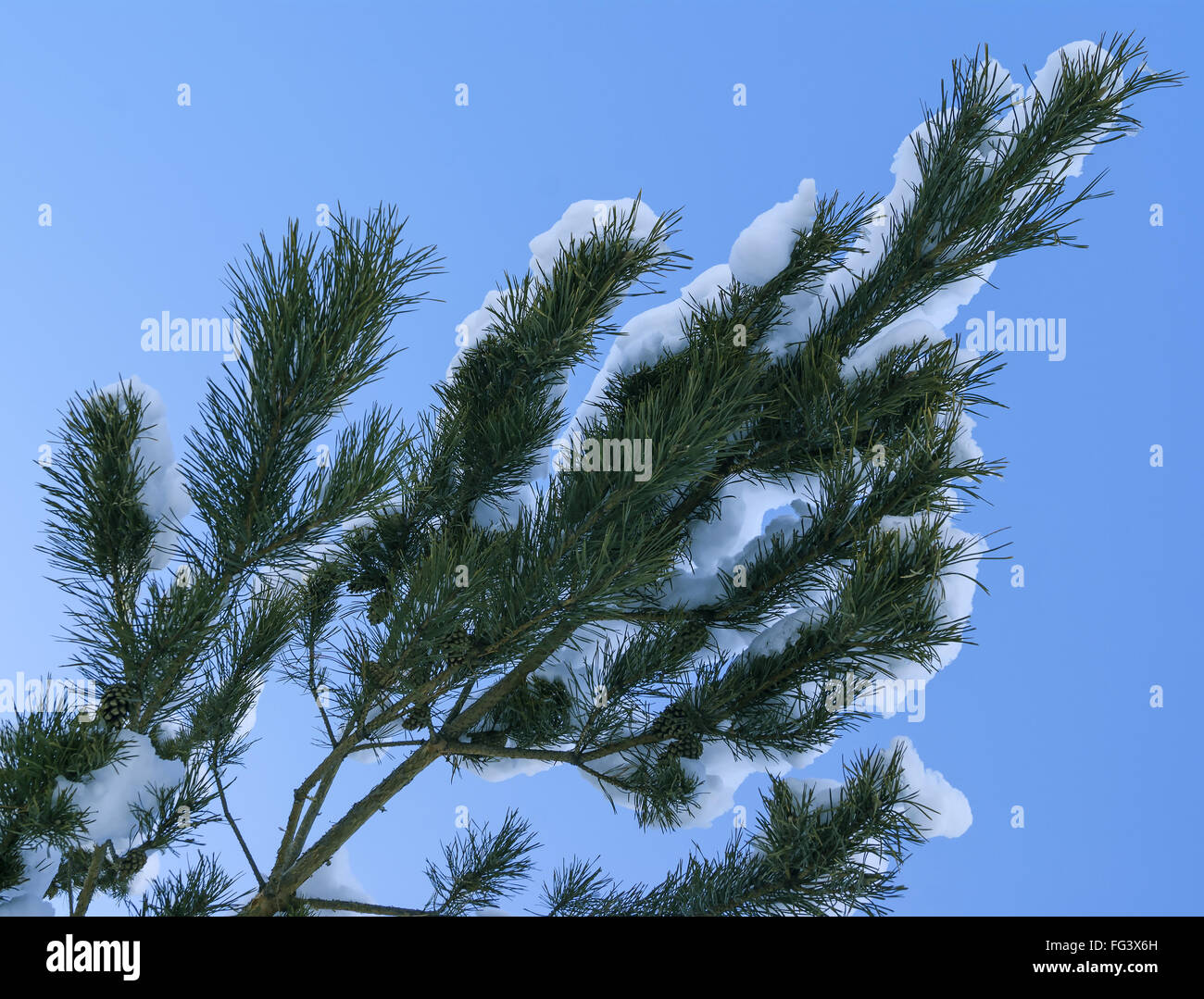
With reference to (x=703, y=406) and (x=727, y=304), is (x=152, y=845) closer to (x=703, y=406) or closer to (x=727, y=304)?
(x=703, y=406)

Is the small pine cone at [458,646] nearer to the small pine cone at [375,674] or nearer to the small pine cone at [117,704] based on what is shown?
the small pine cone at [375,674]

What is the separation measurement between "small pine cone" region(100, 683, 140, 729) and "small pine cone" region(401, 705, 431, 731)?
18.2 inches

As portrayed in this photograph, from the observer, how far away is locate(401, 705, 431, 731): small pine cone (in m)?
1.39

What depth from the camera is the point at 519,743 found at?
147cm

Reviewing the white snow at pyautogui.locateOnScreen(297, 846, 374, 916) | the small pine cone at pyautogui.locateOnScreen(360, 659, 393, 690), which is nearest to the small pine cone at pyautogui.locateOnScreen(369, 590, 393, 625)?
the small pine cone at pyautogui.locateOnScreen(360, 659, 393, 690)

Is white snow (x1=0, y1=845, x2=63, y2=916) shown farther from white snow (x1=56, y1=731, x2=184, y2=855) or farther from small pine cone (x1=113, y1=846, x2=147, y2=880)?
small pine cone (x1=113, y1=846, x2=147, y2=880)

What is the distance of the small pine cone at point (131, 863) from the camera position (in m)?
1.28

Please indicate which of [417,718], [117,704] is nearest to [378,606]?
[417,718]

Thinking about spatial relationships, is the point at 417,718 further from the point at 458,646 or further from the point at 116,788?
the point at 116,788

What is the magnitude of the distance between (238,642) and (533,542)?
1.56 ft

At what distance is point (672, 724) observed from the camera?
50.0 inches

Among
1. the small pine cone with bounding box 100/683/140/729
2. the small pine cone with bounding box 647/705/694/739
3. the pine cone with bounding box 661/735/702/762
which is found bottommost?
the pine cone with bounding box 661/735/702/762

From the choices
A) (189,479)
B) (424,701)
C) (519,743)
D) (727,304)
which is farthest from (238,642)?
(727,304)
